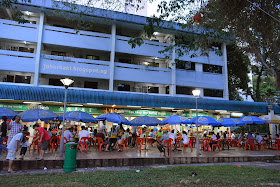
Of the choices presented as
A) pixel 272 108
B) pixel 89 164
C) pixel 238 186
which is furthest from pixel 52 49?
pixel 272 108

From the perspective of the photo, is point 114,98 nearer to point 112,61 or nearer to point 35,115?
point 112,61

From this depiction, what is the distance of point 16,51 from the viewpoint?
1998 cm

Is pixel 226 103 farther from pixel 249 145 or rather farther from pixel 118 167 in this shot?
pixel 118 167

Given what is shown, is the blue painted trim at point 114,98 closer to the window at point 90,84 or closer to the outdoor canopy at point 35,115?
the window at point 90,84

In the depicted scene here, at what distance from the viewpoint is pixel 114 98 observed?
2028cm

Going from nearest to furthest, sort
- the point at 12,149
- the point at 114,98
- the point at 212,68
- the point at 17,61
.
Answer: the point at 12,149
the point at 17,61
the point at 114,98
the point at 212,68

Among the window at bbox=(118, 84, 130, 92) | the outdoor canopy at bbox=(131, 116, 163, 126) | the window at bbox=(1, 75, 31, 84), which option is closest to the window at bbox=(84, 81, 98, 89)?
the window at bbox=(118, 84, 130, 92)

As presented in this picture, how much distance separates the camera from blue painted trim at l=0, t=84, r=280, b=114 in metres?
17.6

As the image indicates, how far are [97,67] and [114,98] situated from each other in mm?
4267

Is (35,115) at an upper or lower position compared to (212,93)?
lower

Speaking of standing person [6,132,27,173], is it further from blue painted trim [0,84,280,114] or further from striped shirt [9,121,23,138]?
blue painted trim [0,84,280,114]

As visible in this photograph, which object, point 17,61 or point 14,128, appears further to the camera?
point 17,61

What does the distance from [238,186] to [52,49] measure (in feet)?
75.0

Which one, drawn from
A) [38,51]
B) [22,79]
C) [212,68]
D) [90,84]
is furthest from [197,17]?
[22,79]
